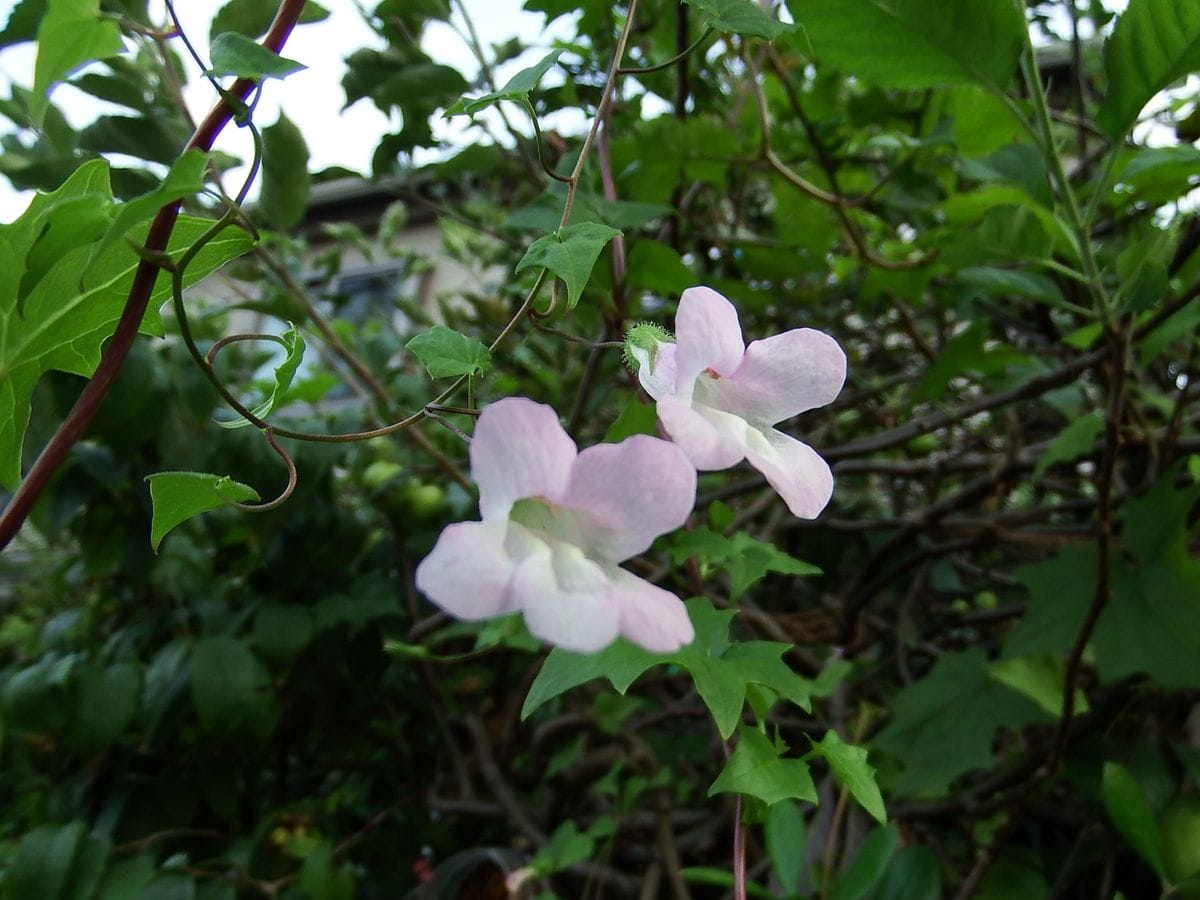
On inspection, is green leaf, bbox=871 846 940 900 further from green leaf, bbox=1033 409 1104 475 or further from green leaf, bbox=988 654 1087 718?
green leaf, bbox=1033 409 1104 475

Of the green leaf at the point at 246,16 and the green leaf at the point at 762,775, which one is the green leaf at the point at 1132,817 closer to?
the green leaf at the point at 762,775

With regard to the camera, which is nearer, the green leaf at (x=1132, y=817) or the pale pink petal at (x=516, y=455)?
the pale pink petal at (x=516, y=455)

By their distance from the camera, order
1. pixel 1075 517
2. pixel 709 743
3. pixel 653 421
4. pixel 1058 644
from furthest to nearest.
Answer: pixel 1075 517
pixel 709 743
pixel 1058 644
pixel 653 421

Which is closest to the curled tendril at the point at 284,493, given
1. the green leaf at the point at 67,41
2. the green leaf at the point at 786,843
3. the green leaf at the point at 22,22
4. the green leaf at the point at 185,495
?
the green leaf at the point at 185,495

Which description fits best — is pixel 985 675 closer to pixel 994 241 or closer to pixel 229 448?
pixel 994 241

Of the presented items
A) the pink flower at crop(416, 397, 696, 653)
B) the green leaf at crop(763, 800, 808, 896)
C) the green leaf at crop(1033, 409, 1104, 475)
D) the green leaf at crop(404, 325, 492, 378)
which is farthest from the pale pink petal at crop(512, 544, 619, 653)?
the green leaf at crop(1033, 409, 1104, 475)

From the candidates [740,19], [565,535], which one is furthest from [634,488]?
[740,19]

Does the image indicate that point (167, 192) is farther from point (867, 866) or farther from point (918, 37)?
point (867, 866)

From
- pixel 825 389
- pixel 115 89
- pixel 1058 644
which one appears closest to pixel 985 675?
pixel 1058 644
